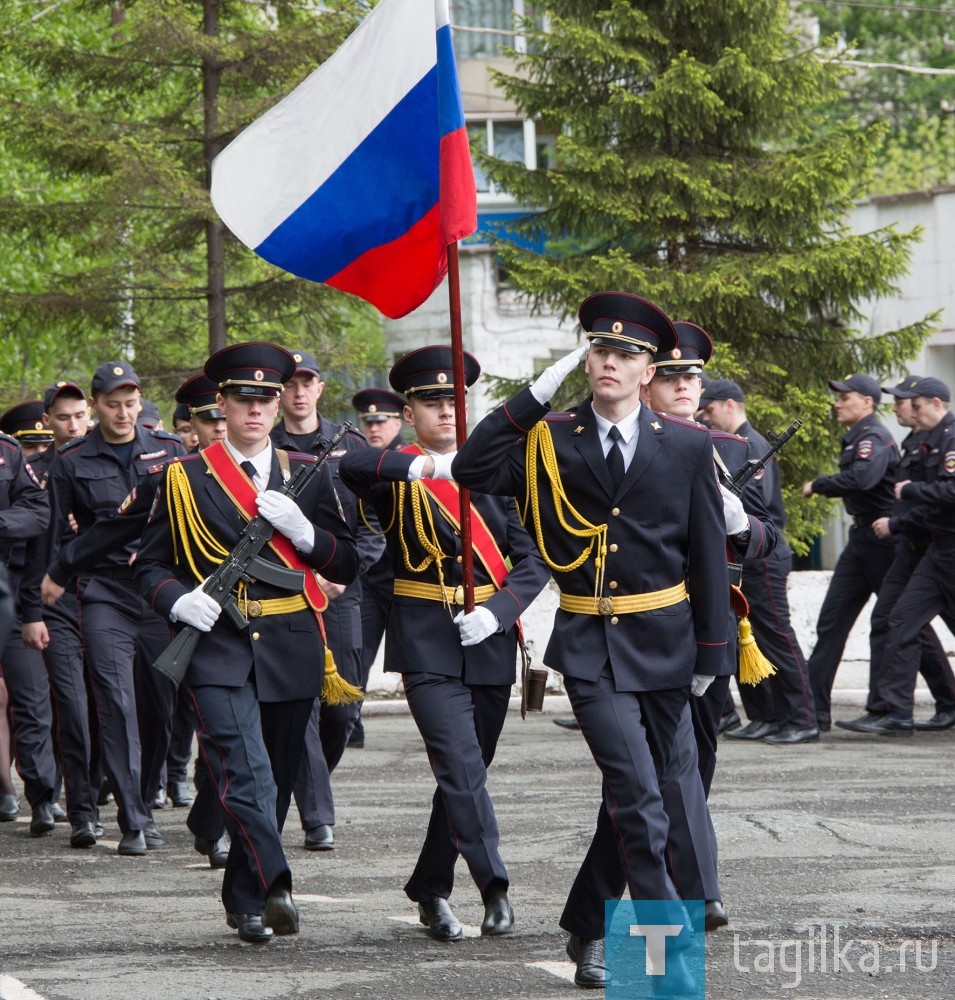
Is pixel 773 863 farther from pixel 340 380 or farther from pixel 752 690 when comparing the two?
pixel 340 380

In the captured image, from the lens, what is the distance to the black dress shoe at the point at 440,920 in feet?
21.6

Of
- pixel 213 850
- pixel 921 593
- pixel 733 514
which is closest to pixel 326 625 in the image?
pixel 213 850

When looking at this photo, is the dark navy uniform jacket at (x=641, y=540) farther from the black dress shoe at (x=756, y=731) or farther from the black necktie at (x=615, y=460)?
the black dress shoe at (x=756, y=731)

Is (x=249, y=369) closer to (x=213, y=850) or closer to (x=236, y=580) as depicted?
(x=236, y=580)

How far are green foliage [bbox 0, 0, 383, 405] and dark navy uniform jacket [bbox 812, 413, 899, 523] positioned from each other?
6206 mm

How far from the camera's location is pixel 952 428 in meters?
12.2

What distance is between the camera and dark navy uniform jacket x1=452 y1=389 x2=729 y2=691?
6098 mm

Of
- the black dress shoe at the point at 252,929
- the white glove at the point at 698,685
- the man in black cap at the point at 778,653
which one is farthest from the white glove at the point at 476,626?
the man in black cap at the point at 778,653

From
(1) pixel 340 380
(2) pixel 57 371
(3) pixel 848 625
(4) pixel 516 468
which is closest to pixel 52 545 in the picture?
(4) pixel 516 468

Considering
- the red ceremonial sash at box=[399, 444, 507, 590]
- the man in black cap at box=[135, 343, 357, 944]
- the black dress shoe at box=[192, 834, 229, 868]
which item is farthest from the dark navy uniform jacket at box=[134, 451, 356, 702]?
the black dress shoe at box=[192, 834, 229, 868]

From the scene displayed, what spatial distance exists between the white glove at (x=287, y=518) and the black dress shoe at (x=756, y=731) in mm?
5725

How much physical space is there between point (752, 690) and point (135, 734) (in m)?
4.62

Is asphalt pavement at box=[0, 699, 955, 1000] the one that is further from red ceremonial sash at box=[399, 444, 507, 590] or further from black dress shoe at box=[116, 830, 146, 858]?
red ceremonial sash at box=[399, 444, 507, 590]

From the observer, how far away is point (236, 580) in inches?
269
